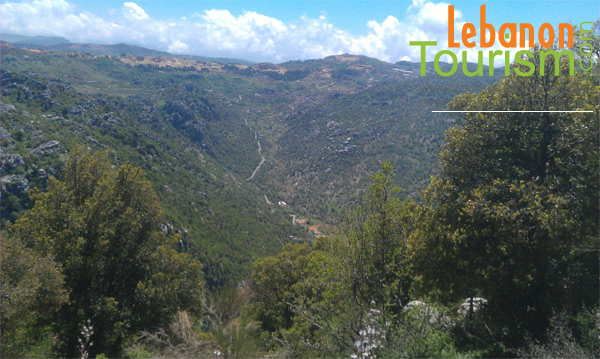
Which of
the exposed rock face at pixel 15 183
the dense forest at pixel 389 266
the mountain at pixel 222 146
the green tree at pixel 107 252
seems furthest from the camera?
the mountain at pixel 222 146

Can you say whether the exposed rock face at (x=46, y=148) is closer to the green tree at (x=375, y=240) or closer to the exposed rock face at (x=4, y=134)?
the exposed rock face at (x=4, y=134)

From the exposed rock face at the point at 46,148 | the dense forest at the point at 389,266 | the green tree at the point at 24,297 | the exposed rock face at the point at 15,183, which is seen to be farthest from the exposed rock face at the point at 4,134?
the green tree at the point at 24,297

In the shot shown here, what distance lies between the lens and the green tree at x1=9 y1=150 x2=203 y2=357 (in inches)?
473

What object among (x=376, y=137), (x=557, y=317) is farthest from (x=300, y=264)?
(x=376, y=137)

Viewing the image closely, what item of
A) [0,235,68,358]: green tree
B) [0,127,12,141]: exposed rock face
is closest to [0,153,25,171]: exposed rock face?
[0,127,12,141]: exposed rock face

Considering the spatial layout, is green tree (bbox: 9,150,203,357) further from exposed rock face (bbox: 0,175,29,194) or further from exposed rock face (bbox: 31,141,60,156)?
exposed rock face (bbox: 31,141,60,156)

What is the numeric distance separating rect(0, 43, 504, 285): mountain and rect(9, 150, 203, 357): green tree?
8.74 meters

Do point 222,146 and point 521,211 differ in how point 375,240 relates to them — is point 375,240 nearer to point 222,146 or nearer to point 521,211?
point 521,211

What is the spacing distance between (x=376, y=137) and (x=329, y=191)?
36.3 m

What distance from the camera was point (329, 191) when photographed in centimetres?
12312

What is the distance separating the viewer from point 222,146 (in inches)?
6024

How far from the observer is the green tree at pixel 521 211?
845 cm

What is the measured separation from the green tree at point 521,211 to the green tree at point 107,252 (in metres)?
11.5

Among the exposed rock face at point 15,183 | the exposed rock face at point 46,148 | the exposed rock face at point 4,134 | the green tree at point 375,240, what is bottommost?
the exposed rock face at point 15,183
